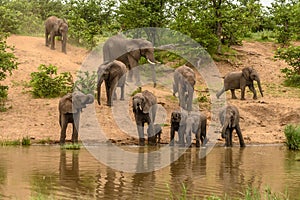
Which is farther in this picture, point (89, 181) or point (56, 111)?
point (56, 111)

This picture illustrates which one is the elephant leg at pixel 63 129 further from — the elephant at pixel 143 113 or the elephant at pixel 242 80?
the elephant at pixel 242 80

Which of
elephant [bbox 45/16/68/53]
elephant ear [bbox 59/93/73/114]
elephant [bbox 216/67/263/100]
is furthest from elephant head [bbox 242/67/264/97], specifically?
elephant [bbox 45/16/68/53]

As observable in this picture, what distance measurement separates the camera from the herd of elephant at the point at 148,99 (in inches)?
659

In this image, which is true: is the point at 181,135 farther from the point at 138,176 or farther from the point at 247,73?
the point at 247,73

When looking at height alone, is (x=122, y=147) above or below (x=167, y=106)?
below

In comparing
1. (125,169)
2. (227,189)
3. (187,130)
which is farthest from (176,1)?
(227,189)

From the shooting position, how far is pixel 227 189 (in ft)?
31.7

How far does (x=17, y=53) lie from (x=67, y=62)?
7.47 ft

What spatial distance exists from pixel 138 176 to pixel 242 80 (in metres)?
13.8

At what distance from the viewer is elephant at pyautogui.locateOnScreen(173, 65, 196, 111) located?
2109cm

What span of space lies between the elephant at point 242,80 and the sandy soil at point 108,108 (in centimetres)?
51

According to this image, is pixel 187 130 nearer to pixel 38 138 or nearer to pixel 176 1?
pixel 38 138

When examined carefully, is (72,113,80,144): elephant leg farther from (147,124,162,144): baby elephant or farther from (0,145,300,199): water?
(147,124,162,144): baby elephant

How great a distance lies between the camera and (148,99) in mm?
18594
